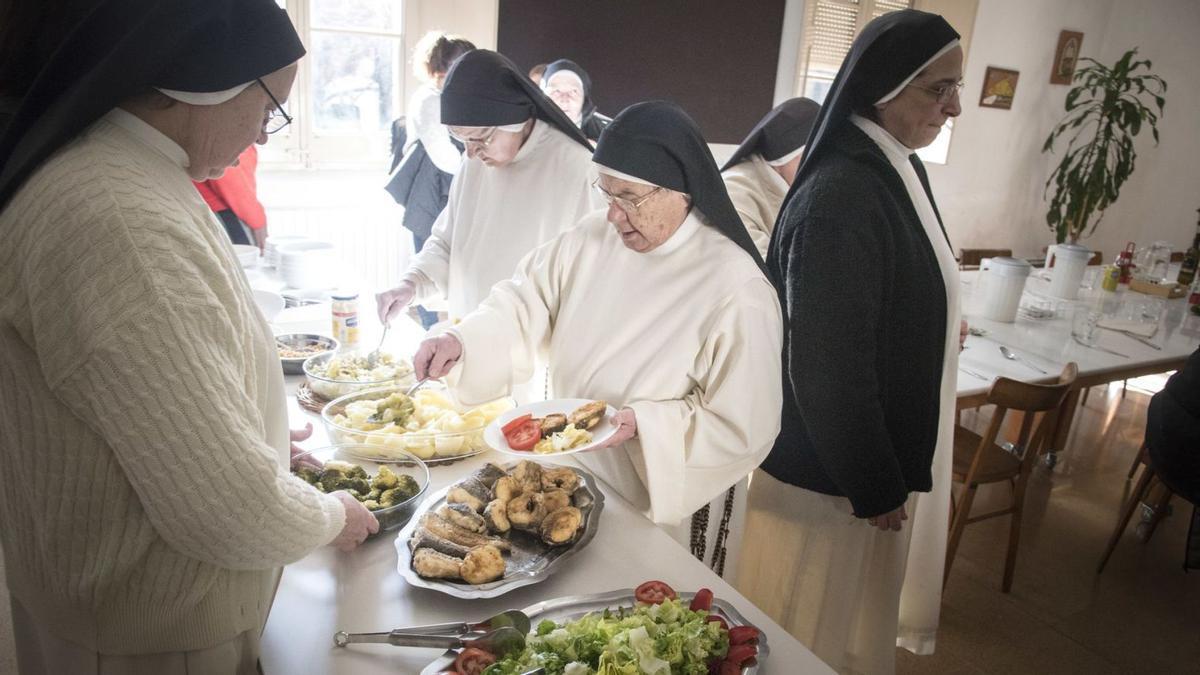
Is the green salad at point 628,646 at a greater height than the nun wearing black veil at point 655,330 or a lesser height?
lesser

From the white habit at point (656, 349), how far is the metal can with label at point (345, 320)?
1.94 feet

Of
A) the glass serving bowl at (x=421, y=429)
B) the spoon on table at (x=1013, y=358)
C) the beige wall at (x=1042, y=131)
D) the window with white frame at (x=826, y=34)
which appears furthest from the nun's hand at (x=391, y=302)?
the beige wall at (x=1042, y=131)

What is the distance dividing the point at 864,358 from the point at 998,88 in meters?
6.58

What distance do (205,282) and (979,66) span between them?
7.64 metres

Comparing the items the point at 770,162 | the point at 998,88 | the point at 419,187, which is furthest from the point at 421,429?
the point at 998,88

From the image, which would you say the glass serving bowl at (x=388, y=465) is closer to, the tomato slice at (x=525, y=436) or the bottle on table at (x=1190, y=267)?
the tomato slice at (x=525, y=436)

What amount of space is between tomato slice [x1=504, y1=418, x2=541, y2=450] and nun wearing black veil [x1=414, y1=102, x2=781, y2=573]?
162 mm

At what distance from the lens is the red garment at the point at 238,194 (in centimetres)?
332

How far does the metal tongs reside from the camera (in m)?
1.20

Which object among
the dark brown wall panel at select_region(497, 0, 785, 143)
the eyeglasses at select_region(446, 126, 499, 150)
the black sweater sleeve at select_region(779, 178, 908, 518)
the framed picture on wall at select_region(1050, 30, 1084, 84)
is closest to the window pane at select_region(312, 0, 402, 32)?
the dark brown wall panel at select_region(497, 0, 785, 143)

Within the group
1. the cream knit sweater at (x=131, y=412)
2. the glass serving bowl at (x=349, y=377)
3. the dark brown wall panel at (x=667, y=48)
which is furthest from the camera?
the dark brown wall panel at (x=667, y=48)

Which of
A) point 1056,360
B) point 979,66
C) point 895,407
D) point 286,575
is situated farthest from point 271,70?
point 979,66

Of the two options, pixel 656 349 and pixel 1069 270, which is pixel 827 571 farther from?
pixel 1069 270

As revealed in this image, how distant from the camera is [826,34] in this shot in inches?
260
